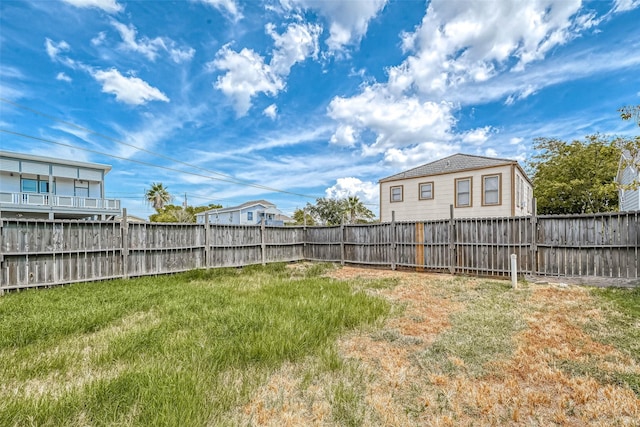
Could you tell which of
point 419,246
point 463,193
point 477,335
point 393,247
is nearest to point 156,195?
point 393,247

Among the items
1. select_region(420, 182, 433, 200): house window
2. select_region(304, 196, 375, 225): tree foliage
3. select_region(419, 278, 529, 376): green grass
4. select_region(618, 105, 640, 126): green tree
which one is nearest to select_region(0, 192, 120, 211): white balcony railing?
select_region(304, 196, 375, 225): tree foliage

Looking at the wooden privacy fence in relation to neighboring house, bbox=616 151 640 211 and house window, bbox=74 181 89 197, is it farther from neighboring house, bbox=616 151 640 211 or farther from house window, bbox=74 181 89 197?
house window, bbox=74 181 89 197

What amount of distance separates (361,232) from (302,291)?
5.41 metres

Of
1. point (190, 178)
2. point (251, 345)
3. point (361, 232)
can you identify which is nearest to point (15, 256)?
point (251, 345)

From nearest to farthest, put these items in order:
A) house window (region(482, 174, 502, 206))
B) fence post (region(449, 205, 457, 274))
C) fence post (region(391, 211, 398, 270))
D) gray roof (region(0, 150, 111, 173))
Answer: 1. fence post (region(449, 205, 457, 274))
2. fence post (region(391, 211, 398, 270))
3. house window (region(482, 174, 502, 206))
4. gray roof (region(0, 150, 111, 173))

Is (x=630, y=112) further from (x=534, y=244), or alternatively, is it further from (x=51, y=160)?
(x=51, y=160)

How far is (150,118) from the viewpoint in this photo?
53.5 ft

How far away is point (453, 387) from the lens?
2334 millimetres

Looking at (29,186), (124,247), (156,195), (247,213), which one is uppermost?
(156,195)

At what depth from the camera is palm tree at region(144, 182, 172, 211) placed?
29.4 meters

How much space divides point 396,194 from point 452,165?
2.96 metres

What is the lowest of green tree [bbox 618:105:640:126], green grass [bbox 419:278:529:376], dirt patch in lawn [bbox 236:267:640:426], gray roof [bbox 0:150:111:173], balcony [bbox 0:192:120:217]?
green grass [bbox 419:278:529:376]

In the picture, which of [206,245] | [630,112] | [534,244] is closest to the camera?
[630,112]

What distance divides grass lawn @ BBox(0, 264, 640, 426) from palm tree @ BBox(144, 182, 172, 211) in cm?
2710
